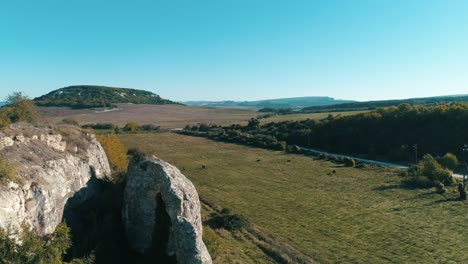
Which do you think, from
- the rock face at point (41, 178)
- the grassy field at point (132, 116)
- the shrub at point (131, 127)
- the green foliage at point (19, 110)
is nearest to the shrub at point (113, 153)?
the green foliage at point (19, 110)

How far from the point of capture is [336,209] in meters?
44.7

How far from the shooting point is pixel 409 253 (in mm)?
31703

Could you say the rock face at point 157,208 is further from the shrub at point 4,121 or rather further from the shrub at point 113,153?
the shrub at point 113,153

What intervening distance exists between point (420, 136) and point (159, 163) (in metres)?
80.1

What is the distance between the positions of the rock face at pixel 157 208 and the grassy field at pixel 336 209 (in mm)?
6483

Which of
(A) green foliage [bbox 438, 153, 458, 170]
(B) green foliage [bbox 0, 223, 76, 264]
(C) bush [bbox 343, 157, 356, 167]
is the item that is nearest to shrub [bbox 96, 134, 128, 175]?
(B) green foliage [bbox 0, 223, 76, 264]

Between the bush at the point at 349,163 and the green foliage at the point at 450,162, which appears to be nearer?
the green foliage at the point at 450,162

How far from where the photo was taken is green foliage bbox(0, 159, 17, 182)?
714 inches

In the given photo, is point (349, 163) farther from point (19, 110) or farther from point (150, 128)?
point (150, 128)

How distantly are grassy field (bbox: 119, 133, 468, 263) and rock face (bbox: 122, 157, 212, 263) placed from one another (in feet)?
21.3

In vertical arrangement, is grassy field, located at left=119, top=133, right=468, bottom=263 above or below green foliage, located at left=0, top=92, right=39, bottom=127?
below

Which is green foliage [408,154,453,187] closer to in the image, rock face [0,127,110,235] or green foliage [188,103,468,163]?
green foliage [188,103,468,163]

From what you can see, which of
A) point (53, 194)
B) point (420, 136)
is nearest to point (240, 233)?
point (53, 194)

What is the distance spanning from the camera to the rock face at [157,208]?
74.0ft
